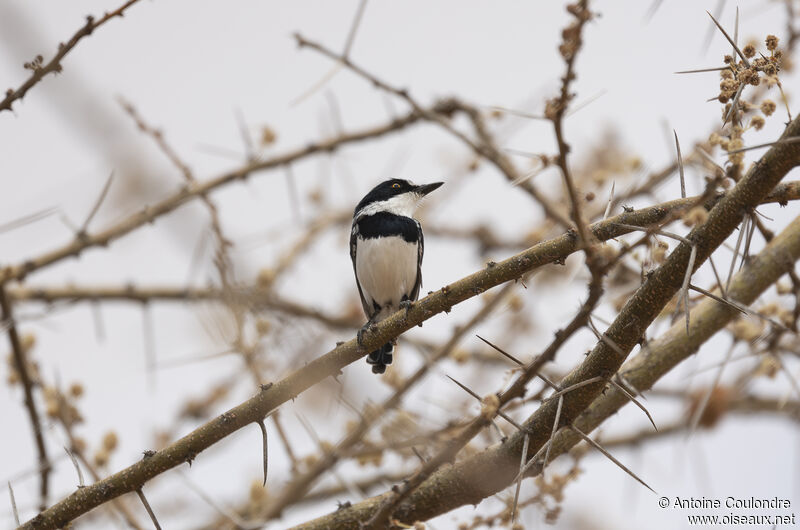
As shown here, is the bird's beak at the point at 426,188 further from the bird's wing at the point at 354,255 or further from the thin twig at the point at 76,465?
the thin twig at the point at 76,465

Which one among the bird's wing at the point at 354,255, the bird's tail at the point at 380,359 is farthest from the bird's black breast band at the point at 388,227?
the bird's tail at the point at 380,359

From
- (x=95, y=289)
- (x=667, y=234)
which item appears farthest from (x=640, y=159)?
(x=95, y=289)

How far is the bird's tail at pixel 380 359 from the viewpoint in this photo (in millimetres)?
6250

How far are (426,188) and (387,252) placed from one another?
0.87 metres

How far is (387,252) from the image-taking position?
6.62 m

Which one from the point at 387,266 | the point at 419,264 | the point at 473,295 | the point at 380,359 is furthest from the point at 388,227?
the point at 473,295

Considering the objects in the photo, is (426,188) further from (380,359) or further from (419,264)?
(380,359)

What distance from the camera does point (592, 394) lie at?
3.16 meters

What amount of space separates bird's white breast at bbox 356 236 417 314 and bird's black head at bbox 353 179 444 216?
1.27ft

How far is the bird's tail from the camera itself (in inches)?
246

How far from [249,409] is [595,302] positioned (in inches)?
59.9

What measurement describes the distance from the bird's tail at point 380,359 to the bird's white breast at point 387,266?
0.67 metres

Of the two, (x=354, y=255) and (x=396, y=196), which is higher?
(x=396, y=196)

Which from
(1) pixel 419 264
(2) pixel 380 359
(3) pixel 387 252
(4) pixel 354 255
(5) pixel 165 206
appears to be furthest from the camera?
(4) pixel 354 255
